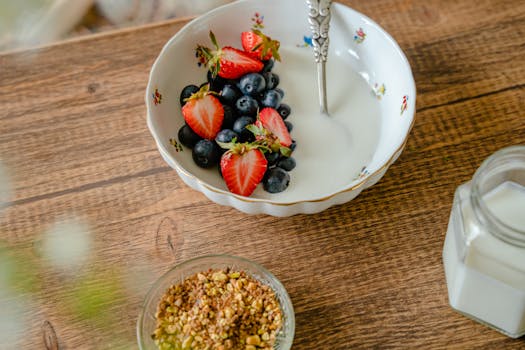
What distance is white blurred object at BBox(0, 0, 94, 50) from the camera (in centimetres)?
145

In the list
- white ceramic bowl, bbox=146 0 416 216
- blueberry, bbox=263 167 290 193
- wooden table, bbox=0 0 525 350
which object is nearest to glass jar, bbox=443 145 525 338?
wooden table, bbox=0 0 525 350

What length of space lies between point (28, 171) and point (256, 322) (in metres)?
0.52

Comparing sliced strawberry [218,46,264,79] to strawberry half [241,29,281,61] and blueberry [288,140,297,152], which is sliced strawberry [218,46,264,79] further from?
blueberry [288,140,297,152]

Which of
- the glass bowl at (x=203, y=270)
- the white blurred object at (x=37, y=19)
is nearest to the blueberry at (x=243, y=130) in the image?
the glass bowl at (x=203, y=270)

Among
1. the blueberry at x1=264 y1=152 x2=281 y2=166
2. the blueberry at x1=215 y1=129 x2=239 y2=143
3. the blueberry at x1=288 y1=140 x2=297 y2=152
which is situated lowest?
the blueberry at x1=288 y1=140 x2=297 y2=152

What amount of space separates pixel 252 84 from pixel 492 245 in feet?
1.63

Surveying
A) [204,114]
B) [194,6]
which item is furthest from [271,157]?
[194,6]

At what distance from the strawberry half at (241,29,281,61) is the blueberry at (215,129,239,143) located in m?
0.17

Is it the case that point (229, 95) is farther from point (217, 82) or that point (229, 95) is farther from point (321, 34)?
point (321, 34)

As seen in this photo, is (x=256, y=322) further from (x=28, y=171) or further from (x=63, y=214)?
(x=28, y=171)

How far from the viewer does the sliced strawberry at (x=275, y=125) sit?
1148 mm

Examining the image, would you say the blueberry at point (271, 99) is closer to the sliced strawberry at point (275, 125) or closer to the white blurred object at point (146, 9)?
the sliced strawberry at point (275, 125)

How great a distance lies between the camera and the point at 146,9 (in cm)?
155

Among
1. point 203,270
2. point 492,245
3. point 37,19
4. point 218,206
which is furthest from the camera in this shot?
point 37,19
